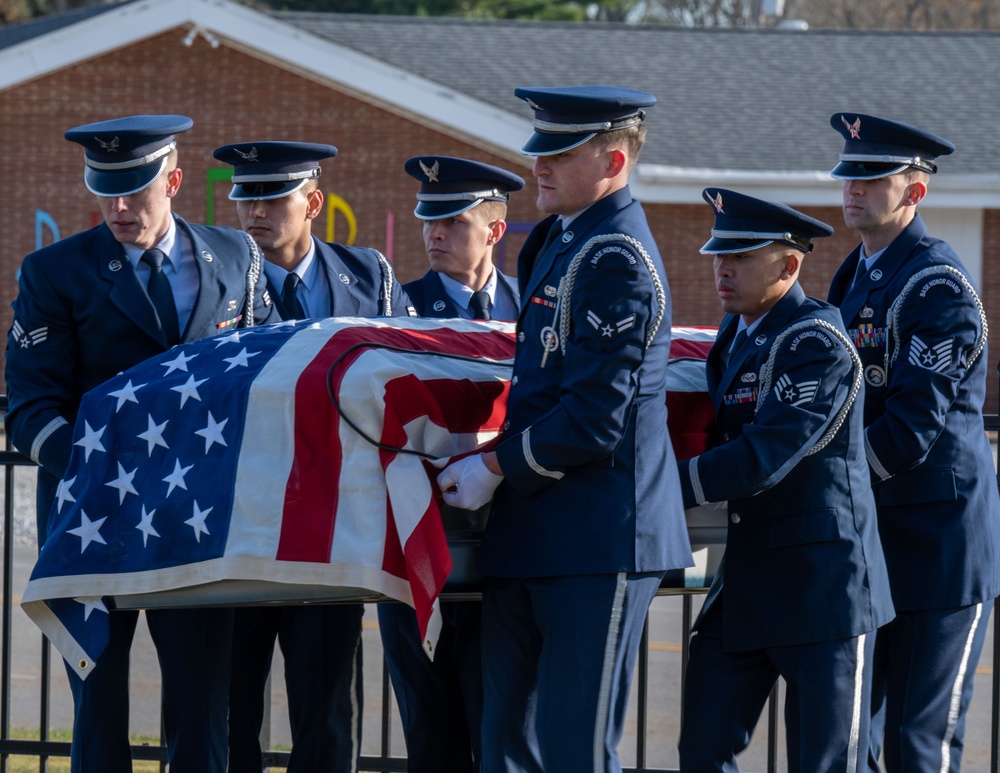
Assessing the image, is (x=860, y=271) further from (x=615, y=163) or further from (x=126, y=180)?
(x=126, y=180)

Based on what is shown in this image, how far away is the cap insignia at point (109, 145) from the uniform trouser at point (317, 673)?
4.75ft

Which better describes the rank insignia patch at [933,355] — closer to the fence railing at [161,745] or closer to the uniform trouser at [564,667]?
the fence railing at [161,745]

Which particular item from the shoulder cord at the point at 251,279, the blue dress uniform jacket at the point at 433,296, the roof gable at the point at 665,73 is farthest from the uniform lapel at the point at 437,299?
the roof gable at the point at 665,73

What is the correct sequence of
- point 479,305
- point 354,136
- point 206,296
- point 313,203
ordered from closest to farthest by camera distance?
1. point 206,296
2. point 313,203
3. point 479,305
4. point 354,136

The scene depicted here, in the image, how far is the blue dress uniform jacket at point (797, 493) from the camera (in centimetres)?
355

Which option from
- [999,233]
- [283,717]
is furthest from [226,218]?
[283,717]

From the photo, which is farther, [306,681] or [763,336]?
[306,681]

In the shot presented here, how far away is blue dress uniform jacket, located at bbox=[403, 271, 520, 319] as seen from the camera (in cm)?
501

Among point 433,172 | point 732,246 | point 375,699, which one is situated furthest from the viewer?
point 375,699

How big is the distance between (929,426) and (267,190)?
2159mm

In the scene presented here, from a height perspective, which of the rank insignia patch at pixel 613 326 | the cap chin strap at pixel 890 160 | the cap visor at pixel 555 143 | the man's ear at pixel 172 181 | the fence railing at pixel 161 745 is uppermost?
the cap visor at pixel 555 143

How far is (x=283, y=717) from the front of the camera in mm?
6402

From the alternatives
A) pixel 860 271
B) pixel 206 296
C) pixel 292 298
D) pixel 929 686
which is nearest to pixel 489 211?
pixel 292 298

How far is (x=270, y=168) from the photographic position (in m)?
4.57
